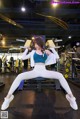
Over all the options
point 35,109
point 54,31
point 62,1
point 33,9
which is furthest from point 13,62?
point 35,109

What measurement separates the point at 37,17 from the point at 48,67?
333cm

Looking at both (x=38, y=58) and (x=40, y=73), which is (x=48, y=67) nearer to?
(x=38, y=58)

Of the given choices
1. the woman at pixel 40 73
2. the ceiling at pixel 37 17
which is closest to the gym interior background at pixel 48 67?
the ceiling at pixel 37 17

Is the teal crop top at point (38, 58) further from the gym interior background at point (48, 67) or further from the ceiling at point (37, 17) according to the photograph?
the ceiling at point (37, 17)

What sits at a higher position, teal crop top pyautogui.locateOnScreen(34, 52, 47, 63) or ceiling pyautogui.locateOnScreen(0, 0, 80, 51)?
ceiling pyautogui.locateOnScreen(0, 0, 80, 51)

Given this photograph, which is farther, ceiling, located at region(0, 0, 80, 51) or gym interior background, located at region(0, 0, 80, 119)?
ceiling, located at region(0, 0, 80, 51)

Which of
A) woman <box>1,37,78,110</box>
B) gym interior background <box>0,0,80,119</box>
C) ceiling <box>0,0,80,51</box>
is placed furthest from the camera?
ceiling <box>0,0,80,51</box>

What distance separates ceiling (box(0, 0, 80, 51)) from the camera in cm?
825

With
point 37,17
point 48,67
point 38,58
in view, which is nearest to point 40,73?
point 38,58

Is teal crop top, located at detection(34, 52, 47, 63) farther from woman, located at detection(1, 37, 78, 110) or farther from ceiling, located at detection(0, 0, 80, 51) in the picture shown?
ceiling, located at detection(0, 0, 80, 51)

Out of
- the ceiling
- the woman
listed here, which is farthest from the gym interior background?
the woman

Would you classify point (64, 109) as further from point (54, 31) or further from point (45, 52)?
point (54, 31)

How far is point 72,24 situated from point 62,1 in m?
6.48

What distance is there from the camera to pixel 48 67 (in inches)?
369
